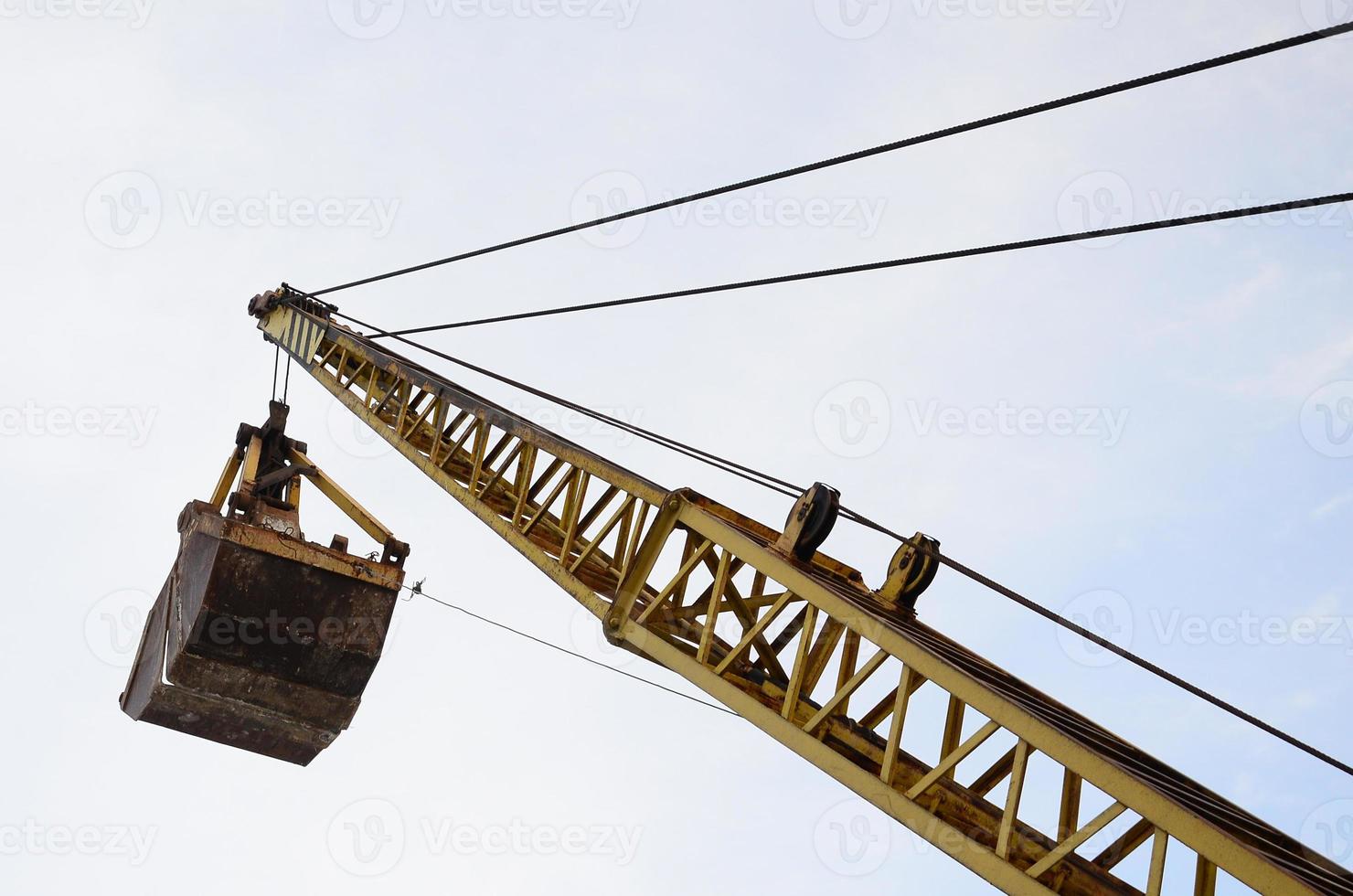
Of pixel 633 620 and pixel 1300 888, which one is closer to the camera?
pixel 1300 888

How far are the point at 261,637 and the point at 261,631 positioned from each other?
0.20ft

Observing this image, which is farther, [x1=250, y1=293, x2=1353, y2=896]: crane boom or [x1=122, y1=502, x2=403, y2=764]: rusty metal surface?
[x1=122, y1=502, x2=403, y2=764]: rusty metal surface

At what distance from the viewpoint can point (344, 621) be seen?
11.9 meters

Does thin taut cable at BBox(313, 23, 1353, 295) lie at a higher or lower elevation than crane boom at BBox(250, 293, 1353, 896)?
higher

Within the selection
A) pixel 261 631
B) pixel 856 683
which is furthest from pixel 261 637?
pixel 856 683

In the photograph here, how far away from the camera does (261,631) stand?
11586 mm

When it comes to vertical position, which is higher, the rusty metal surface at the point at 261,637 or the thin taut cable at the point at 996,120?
the thin taut cable at the point at 996,120

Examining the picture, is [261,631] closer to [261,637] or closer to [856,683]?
[261,637]

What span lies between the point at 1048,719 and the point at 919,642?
839mm

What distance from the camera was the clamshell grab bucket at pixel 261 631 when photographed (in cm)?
1150

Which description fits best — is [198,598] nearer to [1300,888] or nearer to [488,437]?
[488,437]

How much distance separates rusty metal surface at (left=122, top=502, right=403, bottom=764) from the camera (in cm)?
1149

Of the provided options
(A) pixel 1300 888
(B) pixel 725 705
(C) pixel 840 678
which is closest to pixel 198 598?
(B) pixel 725 705

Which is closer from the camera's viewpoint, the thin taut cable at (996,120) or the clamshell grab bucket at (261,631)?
the thin taut cable at (996,120)
